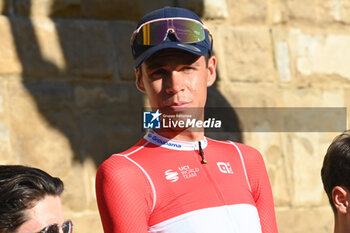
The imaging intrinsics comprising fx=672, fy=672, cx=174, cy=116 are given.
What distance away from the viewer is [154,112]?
278 centimetres

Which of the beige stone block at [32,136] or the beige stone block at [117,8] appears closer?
the beige stone block at [32,136]

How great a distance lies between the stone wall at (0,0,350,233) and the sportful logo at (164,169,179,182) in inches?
51.0

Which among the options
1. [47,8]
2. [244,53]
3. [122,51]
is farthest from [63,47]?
[244,53]

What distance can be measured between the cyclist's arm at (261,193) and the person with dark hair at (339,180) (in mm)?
253

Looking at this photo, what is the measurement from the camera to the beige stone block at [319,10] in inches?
185

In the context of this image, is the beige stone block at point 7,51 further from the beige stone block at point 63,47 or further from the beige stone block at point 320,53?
the beige stone block at point 320,53

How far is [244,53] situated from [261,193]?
1.84 m

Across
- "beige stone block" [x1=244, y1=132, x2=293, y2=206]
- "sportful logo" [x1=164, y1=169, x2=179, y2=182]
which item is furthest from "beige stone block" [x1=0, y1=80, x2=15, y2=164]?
"beige stone block" [x1=244, y1=132, x2=293, y2=206]

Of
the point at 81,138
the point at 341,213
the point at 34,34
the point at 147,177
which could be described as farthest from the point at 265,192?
the point at 34,34

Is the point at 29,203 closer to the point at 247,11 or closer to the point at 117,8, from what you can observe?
the point at 117,8

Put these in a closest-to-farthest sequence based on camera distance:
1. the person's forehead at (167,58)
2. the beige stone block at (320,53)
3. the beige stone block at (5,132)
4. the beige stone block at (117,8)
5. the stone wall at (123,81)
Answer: the person's forehead at (167,58) → the beige stone block at (5,132) → the stone wall at (123,81) → the beige stone block at (117,8) → the beige stone block at (320,53)

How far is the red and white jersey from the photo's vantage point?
8.17 ft

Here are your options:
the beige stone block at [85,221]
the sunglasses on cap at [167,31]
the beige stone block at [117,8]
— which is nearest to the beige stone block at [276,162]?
the beige stone block at [117,8]

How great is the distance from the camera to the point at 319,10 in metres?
4.79
